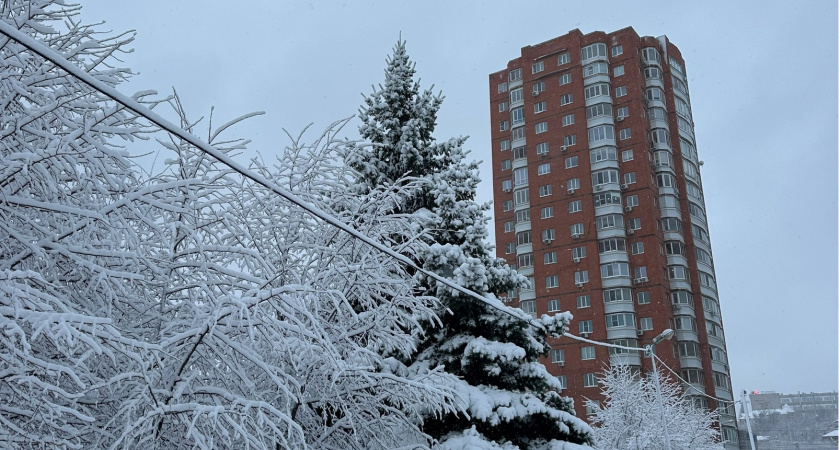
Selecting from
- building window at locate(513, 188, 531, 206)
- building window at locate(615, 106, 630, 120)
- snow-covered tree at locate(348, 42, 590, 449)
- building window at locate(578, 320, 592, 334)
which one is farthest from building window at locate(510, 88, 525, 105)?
snow-covered tree at locate(348, 42, 590, 449)

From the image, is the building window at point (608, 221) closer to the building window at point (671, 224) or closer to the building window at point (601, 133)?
the building window at point (671, 224)

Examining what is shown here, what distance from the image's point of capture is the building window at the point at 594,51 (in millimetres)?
51219

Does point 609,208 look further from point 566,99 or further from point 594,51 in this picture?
point 594,51

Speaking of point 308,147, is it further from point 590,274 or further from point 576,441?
point 590,274

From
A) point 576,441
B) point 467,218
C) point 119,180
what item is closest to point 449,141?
point 467,218

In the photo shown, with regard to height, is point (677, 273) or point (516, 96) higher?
point (516, 96)

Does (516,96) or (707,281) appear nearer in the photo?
(707,281)

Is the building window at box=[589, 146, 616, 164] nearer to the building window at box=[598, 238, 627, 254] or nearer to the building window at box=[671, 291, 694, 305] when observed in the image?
the building window at box=[598, 238, 627, 254]

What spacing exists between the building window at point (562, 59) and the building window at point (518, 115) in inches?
178

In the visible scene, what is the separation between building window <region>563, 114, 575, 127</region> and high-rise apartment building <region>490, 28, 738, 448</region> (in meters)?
0.10

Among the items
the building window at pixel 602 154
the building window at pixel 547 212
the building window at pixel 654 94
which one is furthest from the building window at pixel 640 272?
the building window at pixel 654 94

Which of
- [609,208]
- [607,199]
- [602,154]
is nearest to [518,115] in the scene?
[602,154]

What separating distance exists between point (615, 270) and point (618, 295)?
1.78 meters

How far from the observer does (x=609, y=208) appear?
4828 centimetres
